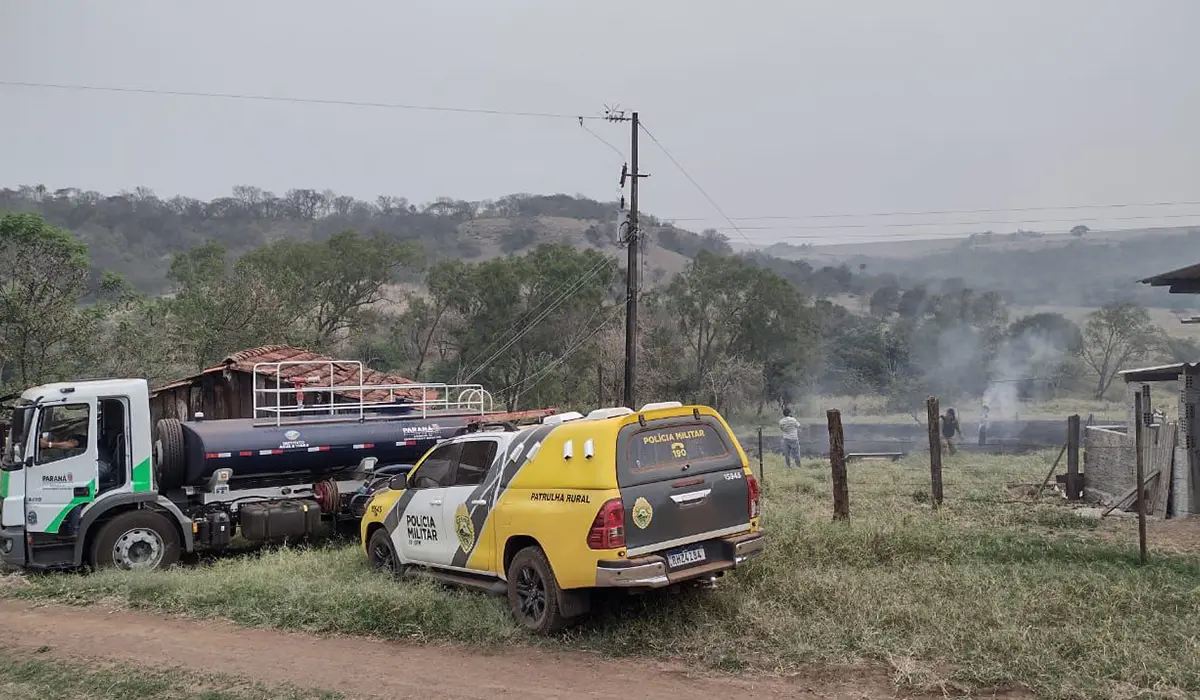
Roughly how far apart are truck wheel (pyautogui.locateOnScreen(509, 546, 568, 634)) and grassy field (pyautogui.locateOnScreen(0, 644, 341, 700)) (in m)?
1.97

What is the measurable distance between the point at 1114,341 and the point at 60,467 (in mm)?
50677

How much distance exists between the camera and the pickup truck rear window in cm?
820

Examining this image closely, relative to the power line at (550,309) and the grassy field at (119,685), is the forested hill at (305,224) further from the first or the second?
the grassy field at (119,685)

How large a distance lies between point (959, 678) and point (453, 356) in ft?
109

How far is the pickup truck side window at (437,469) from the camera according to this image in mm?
10055

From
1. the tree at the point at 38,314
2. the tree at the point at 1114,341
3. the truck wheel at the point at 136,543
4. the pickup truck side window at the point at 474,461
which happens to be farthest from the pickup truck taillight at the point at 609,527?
the tree at the point at 1114,341

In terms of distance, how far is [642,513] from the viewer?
7.91 metres

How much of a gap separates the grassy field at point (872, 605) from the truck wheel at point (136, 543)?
2.09 ft

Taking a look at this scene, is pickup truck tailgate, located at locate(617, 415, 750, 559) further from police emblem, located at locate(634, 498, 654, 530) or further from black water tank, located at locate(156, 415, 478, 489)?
black water tank, located at locate(156, 415, 478, 489)

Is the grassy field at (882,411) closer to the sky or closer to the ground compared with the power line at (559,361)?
closer to the ground

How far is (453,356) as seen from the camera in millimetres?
38688

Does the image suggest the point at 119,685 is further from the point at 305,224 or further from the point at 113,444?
the point at 305,224

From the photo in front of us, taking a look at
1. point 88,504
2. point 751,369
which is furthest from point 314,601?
point 751,369

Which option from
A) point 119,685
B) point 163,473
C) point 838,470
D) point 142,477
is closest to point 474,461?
point 119,685
